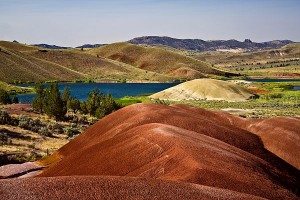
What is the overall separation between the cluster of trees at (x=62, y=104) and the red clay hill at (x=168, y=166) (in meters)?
27.3

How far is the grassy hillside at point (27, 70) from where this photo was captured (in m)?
165

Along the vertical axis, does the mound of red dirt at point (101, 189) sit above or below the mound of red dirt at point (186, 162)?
above

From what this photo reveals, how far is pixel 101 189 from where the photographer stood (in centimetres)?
1220

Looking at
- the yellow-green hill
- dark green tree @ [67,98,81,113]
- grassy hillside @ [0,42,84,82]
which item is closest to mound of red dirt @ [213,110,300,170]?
dark green tree @ [67,98,81,113]

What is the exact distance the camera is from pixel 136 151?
19953mm

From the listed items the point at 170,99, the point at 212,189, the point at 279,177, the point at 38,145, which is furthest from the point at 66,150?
the point at 170,99

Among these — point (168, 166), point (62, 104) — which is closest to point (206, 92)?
point (62, 104)

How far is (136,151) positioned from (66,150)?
41.6 feet

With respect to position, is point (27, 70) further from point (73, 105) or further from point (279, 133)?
point (279, 133)

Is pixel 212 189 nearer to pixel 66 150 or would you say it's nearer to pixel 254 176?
pixel 254 176

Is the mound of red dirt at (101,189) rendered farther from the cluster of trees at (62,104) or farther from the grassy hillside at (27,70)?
the grassy hillside at (27,70)

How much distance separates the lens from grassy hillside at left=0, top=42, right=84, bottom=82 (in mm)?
164875

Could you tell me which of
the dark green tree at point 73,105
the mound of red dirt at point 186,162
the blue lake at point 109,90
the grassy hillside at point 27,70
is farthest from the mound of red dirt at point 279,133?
the grassy hillside at point 27,70

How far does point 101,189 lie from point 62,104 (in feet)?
156
